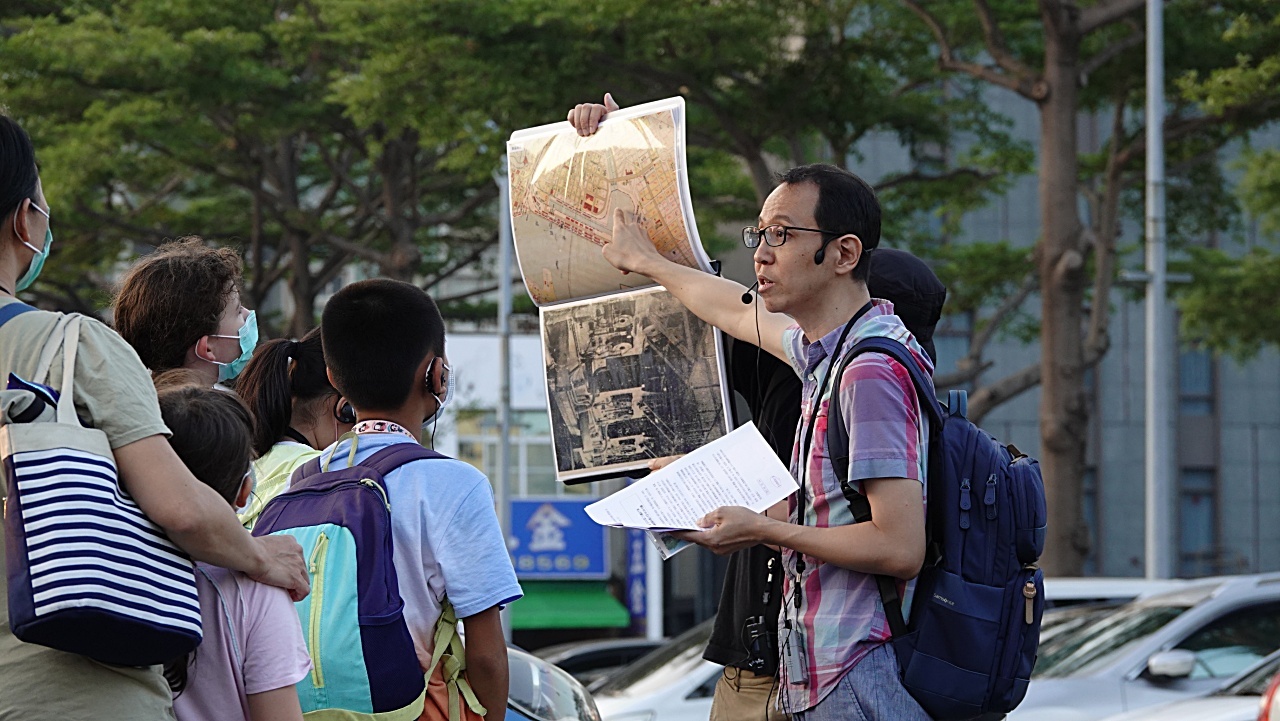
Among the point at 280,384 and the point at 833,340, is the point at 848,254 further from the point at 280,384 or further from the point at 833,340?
the point at 280,384

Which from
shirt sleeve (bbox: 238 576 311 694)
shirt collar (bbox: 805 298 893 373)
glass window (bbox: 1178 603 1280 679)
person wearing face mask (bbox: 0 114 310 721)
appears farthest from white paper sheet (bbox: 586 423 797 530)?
glass window (bbox: 1178 603 1280 679)

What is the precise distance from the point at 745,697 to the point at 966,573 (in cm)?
67

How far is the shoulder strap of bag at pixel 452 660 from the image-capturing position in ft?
9.91

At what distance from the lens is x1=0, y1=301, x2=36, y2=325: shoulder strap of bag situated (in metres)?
2.46

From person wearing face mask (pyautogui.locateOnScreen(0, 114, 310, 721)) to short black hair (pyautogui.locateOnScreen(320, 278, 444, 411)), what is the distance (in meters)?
0.68

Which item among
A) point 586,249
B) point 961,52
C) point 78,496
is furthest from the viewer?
point 961,52

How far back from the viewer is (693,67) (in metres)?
15.0

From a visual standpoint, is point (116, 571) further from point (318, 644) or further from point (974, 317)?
point (974, 317)

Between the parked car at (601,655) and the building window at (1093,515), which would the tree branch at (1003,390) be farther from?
the building window at (1093,515)

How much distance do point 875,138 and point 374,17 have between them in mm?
15455

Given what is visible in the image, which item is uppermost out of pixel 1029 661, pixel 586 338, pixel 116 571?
pixel 586 338

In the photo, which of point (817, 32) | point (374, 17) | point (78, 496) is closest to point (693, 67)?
point (817, 32)

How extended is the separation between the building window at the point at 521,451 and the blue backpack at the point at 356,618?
27917 millimetres

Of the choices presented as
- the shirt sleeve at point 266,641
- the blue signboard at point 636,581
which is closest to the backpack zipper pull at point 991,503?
the shirt sleeve at point 266,641
